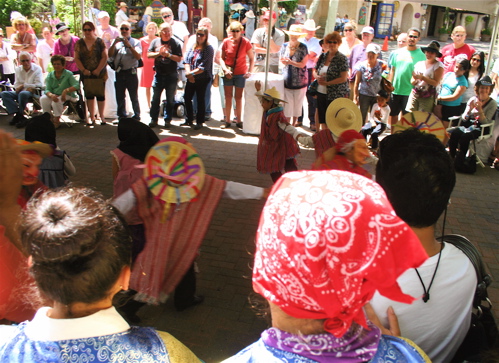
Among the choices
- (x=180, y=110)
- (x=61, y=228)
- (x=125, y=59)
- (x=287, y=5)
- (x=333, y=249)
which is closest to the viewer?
(x=333, y=249)

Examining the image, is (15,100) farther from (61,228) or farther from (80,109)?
(61,228)

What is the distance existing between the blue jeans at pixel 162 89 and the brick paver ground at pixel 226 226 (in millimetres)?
429

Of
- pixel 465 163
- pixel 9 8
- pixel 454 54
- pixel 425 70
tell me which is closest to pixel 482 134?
pixel 465 163

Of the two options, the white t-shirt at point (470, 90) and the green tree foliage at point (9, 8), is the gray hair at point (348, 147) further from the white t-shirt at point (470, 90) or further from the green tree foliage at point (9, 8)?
the green tree foliage at point (9, 8)

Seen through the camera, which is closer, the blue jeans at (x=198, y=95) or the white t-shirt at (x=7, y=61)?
the blue jeans at (x=198, y=95)

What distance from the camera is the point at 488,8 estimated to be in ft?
22.2

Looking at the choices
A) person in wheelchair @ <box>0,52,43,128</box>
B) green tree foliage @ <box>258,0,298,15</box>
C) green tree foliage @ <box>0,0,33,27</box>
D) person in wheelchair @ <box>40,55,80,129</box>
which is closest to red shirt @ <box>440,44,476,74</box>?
person in wheelchair @ <box>40,55,80,129</box>

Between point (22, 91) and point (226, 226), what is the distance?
19.2 feet

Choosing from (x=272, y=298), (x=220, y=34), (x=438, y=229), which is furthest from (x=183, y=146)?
(x=220, y=34)

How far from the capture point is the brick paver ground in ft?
10.9

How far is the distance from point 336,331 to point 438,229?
15.1ft

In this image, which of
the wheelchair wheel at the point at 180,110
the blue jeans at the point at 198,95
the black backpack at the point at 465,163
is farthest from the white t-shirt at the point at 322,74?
the wheelchair wheel at the point at 180,110

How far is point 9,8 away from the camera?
19375 mm

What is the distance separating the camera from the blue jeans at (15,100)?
8.47m
